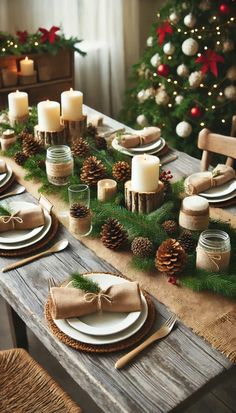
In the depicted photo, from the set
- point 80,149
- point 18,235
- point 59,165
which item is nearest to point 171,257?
point 18,235

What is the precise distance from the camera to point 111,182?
1.68 metres

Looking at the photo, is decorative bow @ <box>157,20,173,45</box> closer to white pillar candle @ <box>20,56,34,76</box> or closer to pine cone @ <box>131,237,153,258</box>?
white pillar candle @ <box>20,56,34,76</box>

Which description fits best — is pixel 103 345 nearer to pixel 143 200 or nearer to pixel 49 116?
pixel 143 200

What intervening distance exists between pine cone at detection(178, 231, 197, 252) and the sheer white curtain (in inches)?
102

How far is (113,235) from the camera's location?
4.78 ft

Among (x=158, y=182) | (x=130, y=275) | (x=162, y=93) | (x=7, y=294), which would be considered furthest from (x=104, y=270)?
(x=162, y=93)

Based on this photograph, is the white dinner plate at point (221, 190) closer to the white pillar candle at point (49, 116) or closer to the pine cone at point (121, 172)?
the pine cone at point (121, 172)

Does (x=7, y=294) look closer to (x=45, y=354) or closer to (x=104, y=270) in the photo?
(x=104, y=270)

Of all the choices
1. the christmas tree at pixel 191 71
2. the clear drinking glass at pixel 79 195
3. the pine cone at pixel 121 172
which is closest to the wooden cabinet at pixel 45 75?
the christmas tree at pixel 191 71

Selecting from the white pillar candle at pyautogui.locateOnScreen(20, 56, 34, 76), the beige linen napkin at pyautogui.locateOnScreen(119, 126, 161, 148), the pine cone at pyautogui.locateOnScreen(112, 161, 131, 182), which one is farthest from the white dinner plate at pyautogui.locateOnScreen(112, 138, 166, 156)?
the white pillar candle at pyautogui.locateOnScreen(20, 56, 34, 76)

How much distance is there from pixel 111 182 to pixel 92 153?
1.04ft

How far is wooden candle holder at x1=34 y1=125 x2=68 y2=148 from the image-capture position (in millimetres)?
2021

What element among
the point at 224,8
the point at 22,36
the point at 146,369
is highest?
the point at 224,8

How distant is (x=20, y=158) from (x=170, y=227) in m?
0.74
